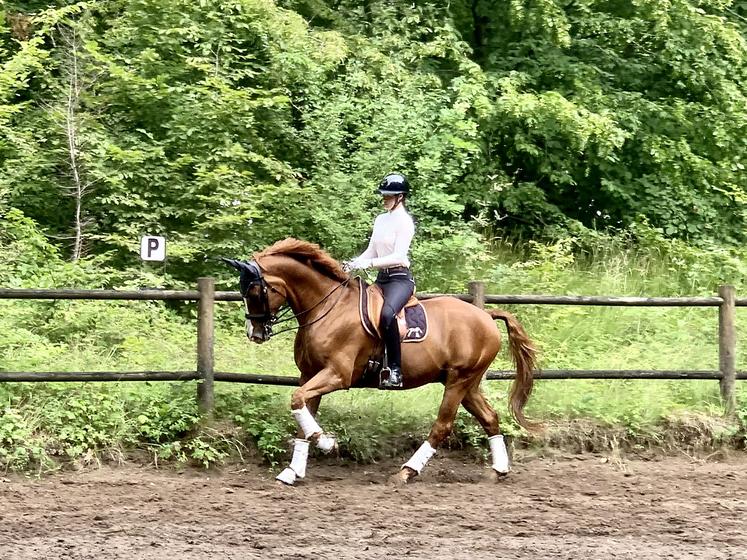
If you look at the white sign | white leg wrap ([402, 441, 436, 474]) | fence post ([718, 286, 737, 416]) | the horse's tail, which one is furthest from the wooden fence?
white leg wrap ([402, 441, 436, 474])

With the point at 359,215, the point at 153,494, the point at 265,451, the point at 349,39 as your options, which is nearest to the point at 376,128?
the point at 359,215

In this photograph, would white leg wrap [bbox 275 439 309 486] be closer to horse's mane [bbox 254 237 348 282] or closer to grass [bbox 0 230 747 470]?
grass [bbox 0 230 747 470]

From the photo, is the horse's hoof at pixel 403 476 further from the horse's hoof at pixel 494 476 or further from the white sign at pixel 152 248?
the white sign at pixel 152 248

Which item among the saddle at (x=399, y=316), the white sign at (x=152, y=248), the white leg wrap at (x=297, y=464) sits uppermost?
the white sign at (x=152, y=248)

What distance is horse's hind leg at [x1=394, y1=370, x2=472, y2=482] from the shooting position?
7.59 meters

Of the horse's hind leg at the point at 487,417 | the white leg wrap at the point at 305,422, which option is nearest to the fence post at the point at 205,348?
the white leg wrap at the point at 305,422

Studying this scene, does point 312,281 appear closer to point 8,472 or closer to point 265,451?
point 265,451

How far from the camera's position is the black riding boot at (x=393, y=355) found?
295 inches

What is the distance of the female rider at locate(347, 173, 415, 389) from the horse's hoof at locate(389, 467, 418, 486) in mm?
694

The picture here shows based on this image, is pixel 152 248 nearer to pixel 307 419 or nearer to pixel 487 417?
pixel 307 419

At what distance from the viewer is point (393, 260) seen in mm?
7469

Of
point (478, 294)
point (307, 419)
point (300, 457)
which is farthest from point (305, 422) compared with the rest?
point (478, 294)

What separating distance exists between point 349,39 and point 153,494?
8.41m

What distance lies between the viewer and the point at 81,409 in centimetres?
788
